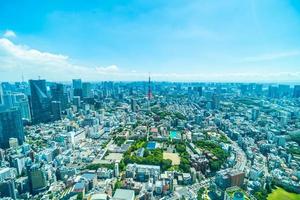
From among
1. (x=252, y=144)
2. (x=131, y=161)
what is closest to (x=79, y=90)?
(x=131, y=161)

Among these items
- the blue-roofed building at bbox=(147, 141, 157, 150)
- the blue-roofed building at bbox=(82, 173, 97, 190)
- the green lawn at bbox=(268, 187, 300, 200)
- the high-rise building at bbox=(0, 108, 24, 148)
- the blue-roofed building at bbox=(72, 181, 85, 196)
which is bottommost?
the green lawn at bbox=(268, 187, 300, 200)

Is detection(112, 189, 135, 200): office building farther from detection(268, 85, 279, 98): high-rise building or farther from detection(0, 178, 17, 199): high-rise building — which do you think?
detection(268, 85, 279, 98): high-rise building

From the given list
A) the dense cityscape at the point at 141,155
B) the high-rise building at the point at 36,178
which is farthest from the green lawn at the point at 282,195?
the high-rise building at the point at 36,178

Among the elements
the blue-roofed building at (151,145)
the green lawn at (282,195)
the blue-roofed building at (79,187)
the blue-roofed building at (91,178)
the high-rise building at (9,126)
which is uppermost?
the high-rise building at (9,126)

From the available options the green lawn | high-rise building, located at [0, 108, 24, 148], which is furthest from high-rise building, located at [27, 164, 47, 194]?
the green lawn

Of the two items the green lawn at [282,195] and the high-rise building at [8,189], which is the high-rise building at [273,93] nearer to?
the green lawn at [282,195]

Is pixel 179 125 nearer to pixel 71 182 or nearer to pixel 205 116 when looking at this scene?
pixel 205 116
